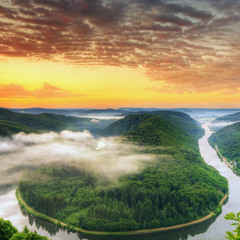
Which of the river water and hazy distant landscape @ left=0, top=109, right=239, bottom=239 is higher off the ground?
hazy distant landscape @ left=0, top=109, right=239, bottom=239

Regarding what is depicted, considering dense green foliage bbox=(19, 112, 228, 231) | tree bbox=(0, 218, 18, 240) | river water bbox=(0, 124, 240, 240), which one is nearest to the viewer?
tree bbox=(0, 218, 18, 240)

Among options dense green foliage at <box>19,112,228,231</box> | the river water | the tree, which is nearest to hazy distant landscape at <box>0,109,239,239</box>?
dense green foliage at <box>19,112,228,231</box>

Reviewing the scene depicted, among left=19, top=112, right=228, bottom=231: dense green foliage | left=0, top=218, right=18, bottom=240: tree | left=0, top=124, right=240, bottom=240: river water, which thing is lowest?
left=0, top=124, right=240, bottom=240: river water

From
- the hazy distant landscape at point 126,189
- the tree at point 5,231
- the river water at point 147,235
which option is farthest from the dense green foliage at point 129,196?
the tree at point 5,231

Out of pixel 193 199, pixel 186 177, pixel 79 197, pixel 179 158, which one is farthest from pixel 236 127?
pixel 79 197

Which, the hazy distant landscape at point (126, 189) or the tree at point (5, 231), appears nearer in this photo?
the tree at point (5, 231)

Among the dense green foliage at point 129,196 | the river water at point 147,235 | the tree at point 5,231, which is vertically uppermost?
the tree at point 5,231

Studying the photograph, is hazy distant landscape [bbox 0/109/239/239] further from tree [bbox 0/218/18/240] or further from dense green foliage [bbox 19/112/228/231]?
tree [bbox 0/218/18/240]

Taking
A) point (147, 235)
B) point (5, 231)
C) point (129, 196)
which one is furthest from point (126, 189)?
point (5, 231)

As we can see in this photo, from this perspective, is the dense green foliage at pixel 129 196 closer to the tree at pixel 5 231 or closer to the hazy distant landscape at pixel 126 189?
the hazy distant landscape at pixel 126 189
